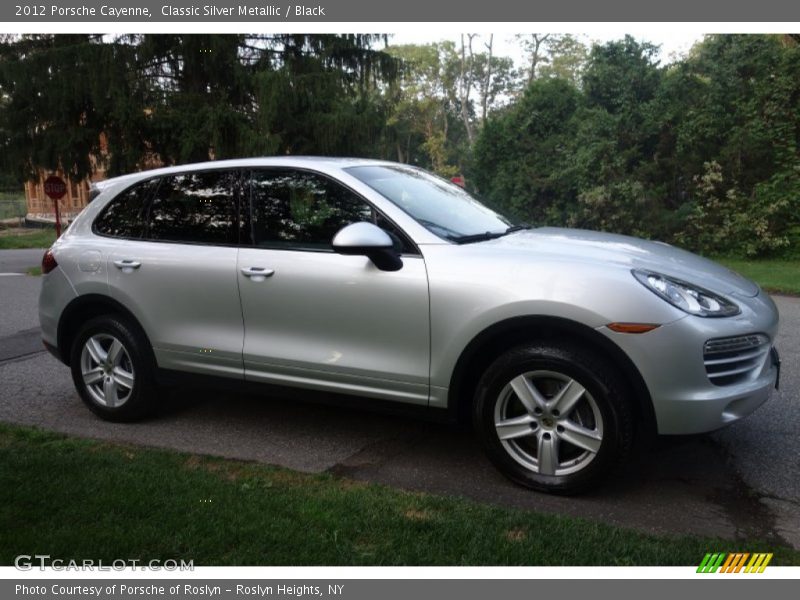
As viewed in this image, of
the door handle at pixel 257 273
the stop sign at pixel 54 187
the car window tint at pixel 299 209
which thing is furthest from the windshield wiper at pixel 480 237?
the stop sign at pixel 54 187

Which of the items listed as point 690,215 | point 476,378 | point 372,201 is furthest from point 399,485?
point 690,215

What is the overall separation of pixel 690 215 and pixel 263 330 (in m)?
13.5

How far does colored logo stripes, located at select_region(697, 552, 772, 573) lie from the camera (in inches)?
115

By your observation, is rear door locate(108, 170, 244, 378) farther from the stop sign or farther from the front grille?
the stop sign

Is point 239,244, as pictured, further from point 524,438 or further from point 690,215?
point 690,215

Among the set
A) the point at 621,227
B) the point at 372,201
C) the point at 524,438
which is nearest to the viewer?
the point at 524,438

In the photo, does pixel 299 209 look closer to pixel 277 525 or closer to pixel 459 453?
pixel 459 453

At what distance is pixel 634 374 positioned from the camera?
3.41m

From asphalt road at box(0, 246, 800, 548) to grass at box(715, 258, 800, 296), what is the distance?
541 cm

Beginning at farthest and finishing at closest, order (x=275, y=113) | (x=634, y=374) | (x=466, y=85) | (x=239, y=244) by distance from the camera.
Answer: (x=466, y=85) → (x=275, y=113) → (x=239, y=244) → (x=634, y=374)

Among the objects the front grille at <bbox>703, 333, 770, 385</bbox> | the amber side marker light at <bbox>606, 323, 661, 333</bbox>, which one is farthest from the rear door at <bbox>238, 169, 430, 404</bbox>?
the front grille at <bbox>703, 333, 770, 385</bbox>

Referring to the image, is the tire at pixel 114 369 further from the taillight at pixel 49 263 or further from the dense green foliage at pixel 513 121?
the dense green foliage at pixel 513 121

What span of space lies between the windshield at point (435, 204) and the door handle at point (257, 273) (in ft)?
2.51

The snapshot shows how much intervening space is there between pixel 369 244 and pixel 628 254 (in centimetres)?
139
